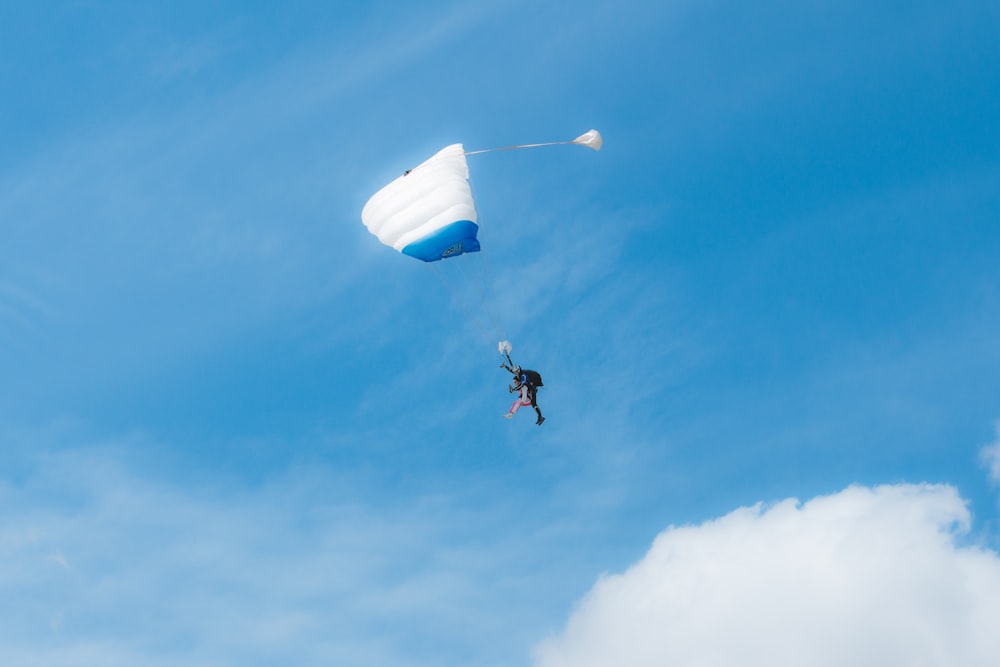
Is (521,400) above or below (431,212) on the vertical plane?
below

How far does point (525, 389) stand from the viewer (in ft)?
128

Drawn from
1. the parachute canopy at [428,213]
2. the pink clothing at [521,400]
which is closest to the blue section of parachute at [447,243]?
the parachute canopy at [428,213]

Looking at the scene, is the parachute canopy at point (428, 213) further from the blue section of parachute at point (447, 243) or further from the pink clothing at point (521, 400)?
the pink clothing at point (521, 400)

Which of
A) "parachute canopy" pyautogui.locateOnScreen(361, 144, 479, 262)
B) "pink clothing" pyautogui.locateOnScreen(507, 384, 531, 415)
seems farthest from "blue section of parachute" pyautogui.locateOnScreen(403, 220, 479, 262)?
"pink clothing" pyautogui.locateOnScreen(507, 384, 531, 415)

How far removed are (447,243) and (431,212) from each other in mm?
1435

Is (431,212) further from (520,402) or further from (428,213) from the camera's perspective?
(520,402)

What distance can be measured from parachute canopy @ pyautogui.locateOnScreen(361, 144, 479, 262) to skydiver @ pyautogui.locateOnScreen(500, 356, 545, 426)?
5519 mm

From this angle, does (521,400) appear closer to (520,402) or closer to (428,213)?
(520,402)

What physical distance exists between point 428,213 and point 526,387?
8207 mm

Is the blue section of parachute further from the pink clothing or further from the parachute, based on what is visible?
the pink clothing

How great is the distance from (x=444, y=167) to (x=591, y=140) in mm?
6332

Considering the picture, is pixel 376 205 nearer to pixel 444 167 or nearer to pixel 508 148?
pixel 444 167

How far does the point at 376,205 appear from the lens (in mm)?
41688

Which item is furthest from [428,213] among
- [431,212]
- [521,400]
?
[521,400]
